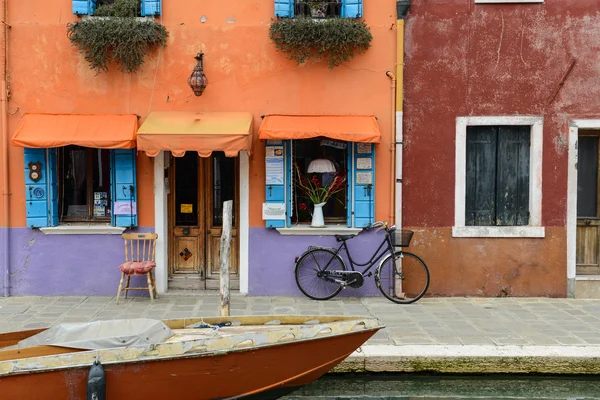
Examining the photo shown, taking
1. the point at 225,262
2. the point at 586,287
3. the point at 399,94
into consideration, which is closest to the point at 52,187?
the point at 225,262

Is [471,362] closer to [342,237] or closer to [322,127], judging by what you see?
[342,237]

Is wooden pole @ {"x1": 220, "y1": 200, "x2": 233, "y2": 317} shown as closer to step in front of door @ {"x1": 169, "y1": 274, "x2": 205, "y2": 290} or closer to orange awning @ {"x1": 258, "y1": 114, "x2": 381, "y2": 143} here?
orange awning @ {"x1": 258, "y1": 114, "x2": 381, "y2": 143}

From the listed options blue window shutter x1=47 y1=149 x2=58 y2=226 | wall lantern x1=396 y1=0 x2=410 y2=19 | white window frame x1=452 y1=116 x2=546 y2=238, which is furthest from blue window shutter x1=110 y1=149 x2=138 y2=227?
white window frame x1=452 y1=116 x2=546 y2=238

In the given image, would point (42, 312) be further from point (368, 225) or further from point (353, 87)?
point (353, 87)

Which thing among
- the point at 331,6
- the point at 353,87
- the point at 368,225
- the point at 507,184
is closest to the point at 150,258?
the point at 368,225

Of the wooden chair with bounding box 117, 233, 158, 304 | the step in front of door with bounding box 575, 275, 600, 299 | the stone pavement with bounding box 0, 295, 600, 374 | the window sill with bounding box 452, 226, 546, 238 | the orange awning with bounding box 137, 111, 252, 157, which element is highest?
the orange awning with bounding box 137, 111, 252, 157

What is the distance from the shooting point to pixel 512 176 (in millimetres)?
9250

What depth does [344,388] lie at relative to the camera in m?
6.46

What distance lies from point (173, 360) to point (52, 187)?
4.66 m

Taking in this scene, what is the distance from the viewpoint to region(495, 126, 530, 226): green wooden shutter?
9.22 metres

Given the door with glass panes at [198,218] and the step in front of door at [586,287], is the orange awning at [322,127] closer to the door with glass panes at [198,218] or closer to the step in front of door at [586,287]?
the door with glass panes at [198,218]

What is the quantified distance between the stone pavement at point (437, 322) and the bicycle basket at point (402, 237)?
852mm

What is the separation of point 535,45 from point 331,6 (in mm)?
2992

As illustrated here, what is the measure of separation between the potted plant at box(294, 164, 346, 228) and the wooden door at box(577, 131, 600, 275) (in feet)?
12.0
